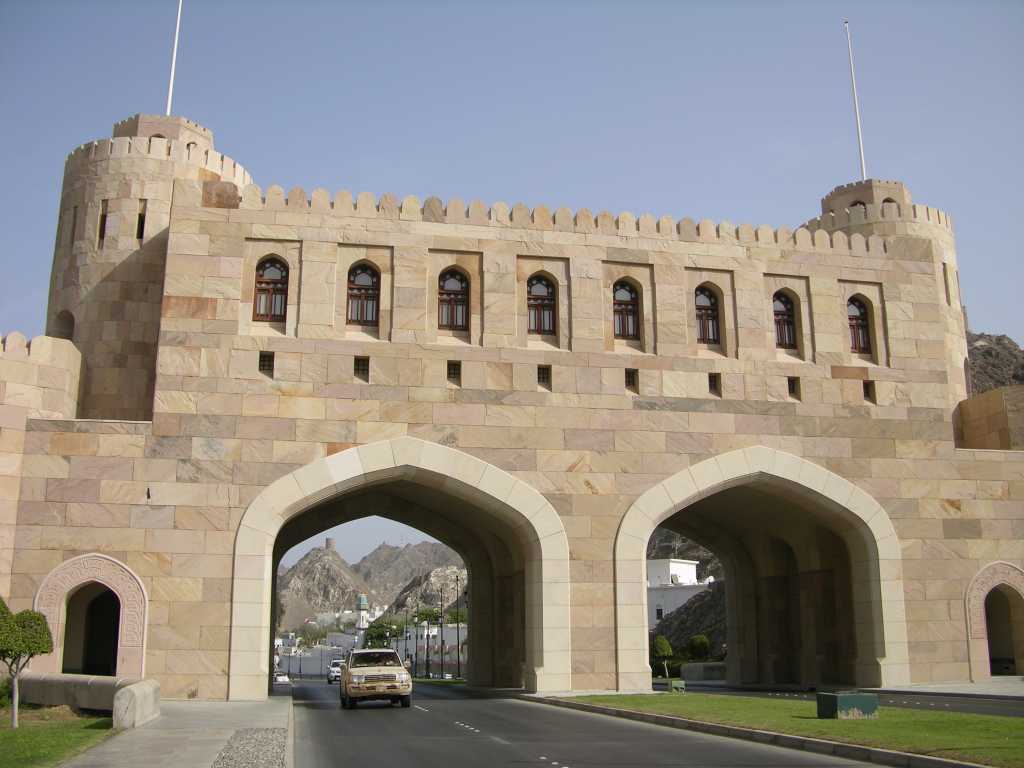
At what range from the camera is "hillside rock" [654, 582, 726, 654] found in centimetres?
5984

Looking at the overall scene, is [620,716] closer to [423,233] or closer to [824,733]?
[824,733]

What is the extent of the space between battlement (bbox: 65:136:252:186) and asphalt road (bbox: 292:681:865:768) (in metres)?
15.7

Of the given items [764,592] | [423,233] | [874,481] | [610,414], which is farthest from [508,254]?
[764,592]

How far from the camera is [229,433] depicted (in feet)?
74.7

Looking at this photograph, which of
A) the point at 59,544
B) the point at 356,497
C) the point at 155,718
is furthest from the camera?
the point at 356,497

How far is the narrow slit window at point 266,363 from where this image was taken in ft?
77.2

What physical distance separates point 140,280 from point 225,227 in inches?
151

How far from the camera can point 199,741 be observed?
13094mm

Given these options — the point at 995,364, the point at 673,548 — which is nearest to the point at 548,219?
the point at 995,364

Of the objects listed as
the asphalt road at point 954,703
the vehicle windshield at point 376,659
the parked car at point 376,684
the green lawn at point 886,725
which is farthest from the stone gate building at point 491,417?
the green lawn at point 886,725

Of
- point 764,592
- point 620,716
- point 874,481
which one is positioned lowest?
point 620,716

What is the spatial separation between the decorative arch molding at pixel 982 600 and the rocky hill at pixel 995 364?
161 ft

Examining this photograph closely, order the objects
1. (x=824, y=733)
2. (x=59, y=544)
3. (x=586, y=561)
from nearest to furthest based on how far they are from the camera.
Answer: (x=824, y=733)
(x=59, y=544)
(x=586, y=561)

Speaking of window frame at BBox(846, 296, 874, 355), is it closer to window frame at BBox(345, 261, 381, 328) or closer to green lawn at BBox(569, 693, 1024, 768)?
green lawn at BBox(569, 693, 1024, 768)
